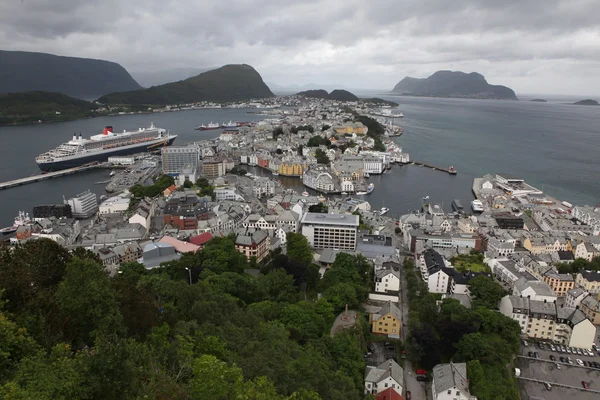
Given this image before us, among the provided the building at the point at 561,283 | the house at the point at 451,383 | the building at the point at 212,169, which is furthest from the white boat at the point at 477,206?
the building at the point at 212,169

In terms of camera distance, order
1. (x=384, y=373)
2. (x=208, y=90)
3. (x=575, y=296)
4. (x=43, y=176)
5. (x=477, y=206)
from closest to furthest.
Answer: (x=384, y=373), (x=575, y=296), (x=477, y=206), (x=43, y=176), (x=208, y=90)

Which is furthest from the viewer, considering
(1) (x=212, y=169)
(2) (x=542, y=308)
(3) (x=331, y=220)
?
(1) (x=212, y=169)

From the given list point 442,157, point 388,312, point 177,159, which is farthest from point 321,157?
point 388,312

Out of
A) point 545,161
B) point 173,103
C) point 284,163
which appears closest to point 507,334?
point 284,163

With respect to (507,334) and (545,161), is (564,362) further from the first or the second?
(545,161)

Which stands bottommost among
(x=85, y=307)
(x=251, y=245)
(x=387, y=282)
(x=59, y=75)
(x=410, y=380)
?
(x=410, y=380)

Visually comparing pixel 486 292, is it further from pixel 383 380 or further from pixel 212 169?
pixel 212 169

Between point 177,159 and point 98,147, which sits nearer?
point 177,159

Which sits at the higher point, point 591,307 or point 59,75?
point 59,75
